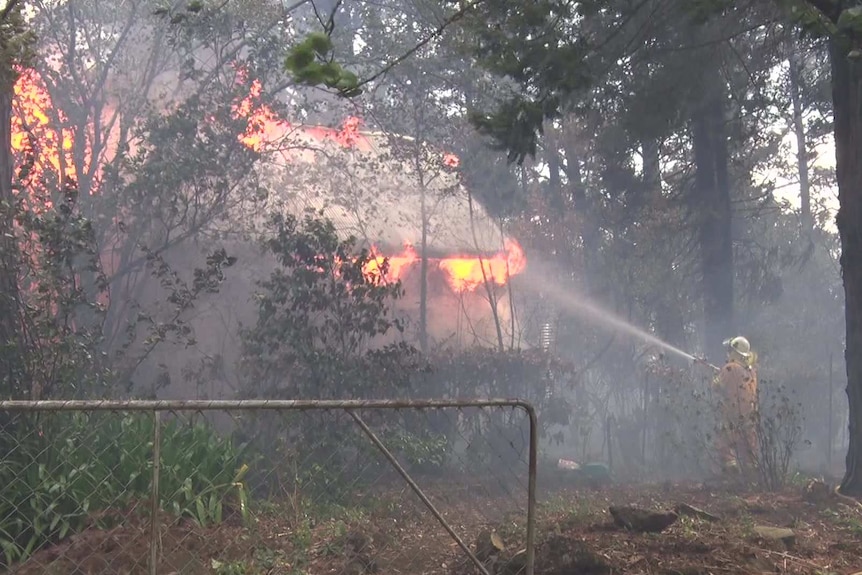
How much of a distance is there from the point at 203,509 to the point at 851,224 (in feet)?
24.0

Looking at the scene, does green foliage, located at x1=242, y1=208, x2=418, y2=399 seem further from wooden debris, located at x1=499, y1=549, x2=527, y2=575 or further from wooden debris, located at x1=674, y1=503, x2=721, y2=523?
wooden debris, located at x1=499, y1=549, x2=527, y2=575

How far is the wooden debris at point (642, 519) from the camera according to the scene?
5.35 m

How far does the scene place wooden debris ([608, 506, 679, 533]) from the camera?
5.35 meters

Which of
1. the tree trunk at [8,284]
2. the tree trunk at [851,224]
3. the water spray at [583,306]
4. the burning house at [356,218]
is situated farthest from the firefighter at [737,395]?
the tree trunk at [8,284]

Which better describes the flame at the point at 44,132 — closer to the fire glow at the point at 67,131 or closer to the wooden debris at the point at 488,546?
the fire glow at the point at 67,131

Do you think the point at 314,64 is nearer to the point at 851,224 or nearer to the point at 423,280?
the point at 851,224

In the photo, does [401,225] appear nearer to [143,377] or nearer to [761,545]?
[143,377]

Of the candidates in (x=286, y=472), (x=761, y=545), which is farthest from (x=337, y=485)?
(x=761, y=545)

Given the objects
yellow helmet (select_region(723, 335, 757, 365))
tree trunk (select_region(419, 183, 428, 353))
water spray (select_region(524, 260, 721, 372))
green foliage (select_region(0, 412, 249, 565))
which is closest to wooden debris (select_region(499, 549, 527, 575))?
green foliage (select_region(0, 412, 249, 565))

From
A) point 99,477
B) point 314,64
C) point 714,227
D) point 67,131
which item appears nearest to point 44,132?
point 67,131

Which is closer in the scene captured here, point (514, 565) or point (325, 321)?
point (514, 565)

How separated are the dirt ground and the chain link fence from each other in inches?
0.6

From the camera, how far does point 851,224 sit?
8.55 metres

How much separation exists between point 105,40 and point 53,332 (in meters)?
9.79
